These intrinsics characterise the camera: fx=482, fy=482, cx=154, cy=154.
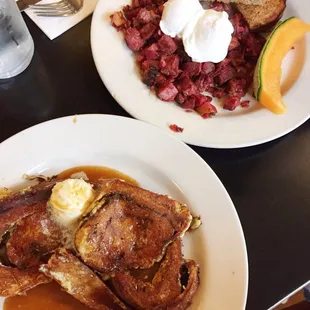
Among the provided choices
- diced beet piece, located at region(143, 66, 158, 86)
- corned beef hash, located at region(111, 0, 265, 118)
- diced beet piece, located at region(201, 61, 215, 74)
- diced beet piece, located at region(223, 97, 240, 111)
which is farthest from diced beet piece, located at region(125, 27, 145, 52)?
diced beet piece, located at region(223, 97, 240, 111)

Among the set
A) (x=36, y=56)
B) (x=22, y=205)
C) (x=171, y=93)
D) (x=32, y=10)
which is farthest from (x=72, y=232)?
(x=32, y=10)

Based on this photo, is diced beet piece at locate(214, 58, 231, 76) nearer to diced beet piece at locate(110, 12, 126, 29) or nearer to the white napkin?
diced beet piece at locate(110, 12, 126, 29)

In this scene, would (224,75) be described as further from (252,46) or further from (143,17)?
(143,17)

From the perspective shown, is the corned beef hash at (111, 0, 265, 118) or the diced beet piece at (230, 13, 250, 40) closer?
the corned beef hash at (111, 0, 265, 118)

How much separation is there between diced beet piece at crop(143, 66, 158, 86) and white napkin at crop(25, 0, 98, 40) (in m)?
0.36

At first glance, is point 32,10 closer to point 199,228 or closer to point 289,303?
point 199,228

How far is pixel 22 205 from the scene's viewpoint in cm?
118

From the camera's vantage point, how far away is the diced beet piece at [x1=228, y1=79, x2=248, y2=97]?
4.74 feet

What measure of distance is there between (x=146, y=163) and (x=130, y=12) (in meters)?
0.54

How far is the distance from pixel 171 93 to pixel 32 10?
0.59m

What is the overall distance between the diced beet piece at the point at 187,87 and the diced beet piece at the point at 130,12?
0.94 feet

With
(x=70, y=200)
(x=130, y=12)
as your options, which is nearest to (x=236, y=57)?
(x=130, y=12)

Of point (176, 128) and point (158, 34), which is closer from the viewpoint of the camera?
point (176, 128)

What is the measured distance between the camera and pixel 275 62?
1435mm
